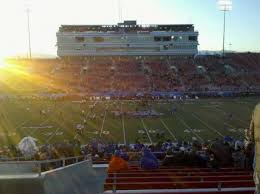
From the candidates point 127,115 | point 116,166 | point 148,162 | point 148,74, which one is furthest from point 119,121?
point 148,74

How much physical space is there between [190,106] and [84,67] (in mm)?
23378

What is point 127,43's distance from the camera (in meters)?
65.8

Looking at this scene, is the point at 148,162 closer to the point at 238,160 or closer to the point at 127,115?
the point at 238,160

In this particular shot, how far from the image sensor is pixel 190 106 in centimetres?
3378

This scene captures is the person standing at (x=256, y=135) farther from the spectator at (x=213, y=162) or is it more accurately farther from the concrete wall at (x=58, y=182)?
the spectator at (x=213, y=162)

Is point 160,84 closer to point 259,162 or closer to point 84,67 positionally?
point 84,67

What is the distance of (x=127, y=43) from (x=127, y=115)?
3917cm

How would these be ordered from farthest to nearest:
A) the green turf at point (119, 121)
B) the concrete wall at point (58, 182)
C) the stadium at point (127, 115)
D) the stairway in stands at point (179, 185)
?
the green turf at point (119, 121) < the stadium at point (127, 115) < the stairway in stands at point (179, 185) < the concrete wall at point (58, 182)

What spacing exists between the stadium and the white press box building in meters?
0.16

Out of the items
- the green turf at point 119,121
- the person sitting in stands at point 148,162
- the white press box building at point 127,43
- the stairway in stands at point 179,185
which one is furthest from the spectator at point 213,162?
the white press box building at point 127,43

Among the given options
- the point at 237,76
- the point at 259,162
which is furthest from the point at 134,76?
the point at 259,162

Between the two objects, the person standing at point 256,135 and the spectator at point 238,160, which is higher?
the person standing at point 256,135

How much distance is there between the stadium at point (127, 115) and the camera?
564cm

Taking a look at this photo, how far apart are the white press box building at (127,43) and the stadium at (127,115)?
0.54 feet
